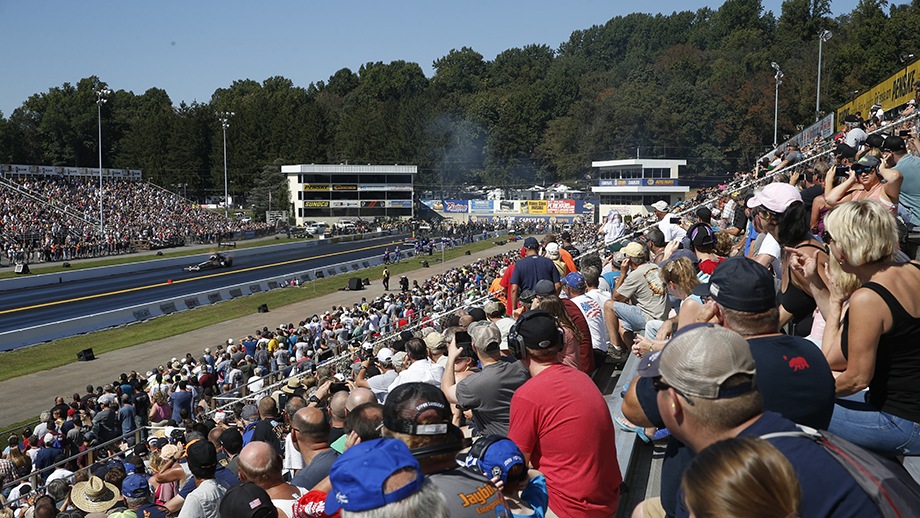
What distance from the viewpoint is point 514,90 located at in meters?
144

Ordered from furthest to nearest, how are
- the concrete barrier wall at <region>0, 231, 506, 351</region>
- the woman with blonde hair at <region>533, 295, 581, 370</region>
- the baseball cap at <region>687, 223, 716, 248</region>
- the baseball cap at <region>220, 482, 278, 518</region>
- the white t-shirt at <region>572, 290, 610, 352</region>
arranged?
the concrete barrier wall at <region>0, 231, 506, 351</region> < the baseball cap at <region>687, 223, 716, 248</region> < the white t-shirt at <region>572, 290, 610, 352</region> < the woman with blonde hair at <region>533, 295, 581, 370</region> < the baseball cap at <region>220, 482, 278, 518</region>

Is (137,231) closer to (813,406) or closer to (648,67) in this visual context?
(813,406)

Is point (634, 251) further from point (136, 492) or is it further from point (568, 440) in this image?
point (136, 492)

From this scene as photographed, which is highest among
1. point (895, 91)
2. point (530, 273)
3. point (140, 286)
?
point (895, 91)

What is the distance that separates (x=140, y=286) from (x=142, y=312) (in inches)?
418

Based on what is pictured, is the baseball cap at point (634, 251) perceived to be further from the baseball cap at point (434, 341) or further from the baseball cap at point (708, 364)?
the baseball cap at point (708, 364)

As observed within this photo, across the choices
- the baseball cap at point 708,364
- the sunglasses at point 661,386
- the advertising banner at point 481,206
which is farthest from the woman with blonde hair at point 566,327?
the advertising banner at point 481,206

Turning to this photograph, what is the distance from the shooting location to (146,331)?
34.1 metres

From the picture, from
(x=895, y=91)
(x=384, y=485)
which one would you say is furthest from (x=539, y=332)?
(x=895, y=91)

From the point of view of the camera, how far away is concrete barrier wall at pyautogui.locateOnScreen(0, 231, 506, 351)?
31.4m

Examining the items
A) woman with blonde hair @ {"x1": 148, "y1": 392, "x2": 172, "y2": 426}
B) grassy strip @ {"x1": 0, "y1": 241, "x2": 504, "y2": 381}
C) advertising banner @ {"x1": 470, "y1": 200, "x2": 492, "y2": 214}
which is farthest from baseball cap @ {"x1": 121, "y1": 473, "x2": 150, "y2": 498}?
advertising banner @ {"x1": 470, "y1": 200, "x2": 492, "y2": 214}

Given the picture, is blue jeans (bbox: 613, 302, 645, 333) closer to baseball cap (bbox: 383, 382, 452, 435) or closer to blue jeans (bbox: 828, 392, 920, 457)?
blue jeans (bbox: 828, 392, 920, 457)

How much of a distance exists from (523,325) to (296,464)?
2.92m

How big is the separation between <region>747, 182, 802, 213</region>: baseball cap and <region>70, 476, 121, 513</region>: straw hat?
666 cm
